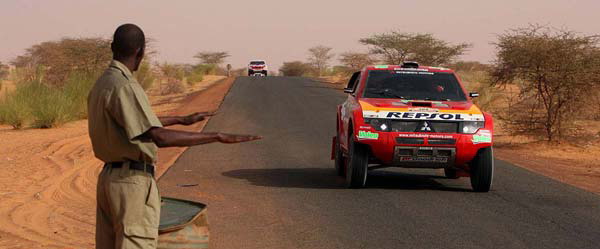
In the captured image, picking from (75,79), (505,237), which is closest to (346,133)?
(505,237)

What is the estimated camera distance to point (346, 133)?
39.5 ft

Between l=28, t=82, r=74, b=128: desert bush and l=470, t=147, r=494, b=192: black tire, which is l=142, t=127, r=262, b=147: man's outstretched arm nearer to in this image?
l=470, t=147, r=494, b=192: black tire

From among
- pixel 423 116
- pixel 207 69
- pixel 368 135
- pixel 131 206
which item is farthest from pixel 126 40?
pixel 207 69

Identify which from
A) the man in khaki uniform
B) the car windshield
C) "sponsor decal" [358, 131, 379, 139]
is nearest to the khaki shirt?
the man in khaki uniform

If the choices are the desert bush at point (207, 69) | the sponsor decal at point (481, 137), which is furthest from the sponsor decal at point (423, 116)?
the desert bush at point (207, 69)

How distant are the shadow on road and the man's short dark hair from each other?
755cm

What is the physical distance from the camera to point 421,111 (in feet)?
36.2

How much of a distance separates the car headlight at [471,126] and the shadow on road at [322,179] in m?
1.05

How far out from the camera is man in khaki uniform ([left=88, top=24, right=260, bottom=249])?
4.04 m

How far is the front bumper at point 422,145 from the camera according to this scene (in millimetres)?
10922

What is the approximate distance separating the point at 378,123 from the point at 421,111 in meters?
0.58

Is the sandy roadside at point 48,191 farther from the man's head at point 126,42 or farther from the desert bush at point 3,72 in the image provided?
the desert bush at point 3,72

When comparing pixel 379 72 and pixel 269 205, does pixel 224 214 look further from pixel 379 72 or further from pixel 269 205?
pixel 379 72

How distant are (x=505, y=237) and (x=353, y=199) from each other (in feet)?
8.84
